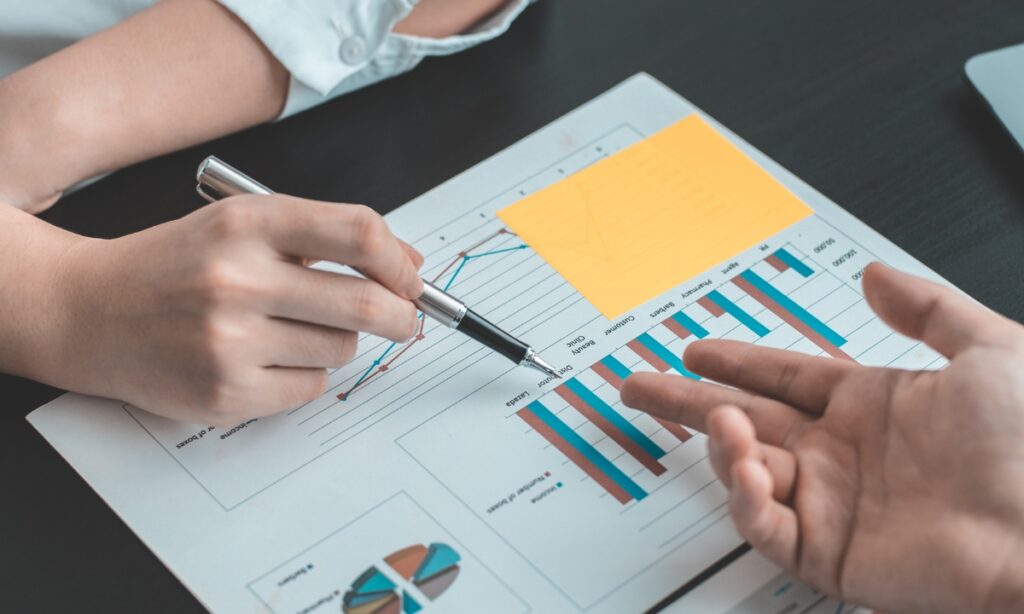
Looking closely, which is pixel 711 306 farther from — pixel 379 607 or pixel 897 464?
pixel 379 607

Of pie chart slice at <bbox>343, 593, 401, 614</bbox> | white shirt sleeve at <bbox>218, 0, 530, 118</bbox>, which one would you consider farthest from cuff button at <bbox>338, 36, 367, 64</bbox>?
pie chart slice at <bbox>343, 593, 401, 614</bbox>

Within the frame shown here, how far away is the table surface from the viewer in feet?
2.52

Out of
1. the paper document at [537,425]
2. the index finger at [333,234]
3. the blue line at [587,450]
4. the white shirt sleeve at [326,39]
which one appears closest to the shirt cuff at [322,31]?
the white shirt sleeve at [326,39]

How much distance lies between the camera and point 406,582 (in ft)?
1.93

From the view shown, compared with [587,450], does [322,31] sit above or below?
above

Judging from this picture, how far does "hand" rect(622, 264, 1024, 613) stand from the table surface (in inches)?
6.4

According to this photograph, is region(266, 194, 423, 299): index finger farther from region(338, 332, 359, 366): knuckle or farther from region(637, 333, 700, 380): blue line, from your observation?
region(637, 333, 700, 380): blue line

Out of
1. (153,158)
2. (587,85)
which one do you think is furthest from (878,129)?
(153,158)

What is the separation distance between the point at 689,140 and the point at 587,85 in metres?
0.11

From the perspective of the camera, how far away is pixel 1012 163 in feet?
2.64

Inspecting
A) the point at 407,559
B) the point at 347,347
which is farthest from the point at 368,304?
the point at 407,559

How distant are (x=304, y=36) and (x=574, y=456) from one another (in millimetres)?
411

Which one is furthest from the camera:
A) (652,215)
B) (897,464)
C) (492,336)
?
(652,215)

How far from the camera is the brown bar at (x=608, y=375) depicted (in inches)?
26.7
